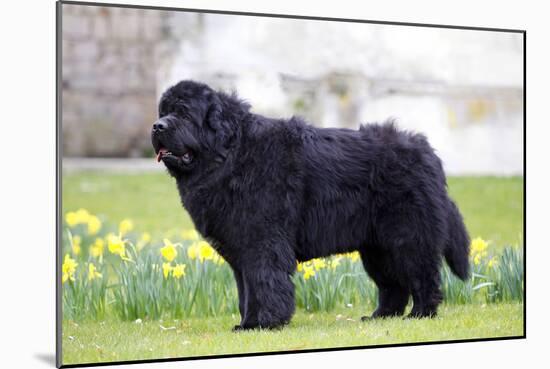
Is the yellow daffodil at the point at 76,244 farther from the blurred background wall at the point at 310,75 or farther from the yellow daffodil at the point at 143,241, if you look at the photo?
the blurred background wall at the point at 310,75

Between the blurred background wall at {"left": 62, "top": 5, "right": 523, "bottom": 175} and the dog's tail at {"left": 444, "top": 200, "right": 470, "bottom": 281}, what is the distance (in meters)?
0.63

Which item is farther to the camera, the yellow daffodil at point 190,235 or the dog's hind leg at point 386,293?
Answer: the yellow daffodil at point 190,235

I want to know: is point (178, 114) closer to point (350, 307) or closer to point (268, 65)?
point (268, 65)

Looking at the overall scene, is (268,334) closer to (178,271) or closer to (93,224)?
(178,271)

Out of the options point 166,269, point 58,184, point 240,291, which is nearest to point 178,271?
point 166,269

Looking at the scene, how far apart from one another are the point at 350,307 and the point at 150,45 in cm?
236

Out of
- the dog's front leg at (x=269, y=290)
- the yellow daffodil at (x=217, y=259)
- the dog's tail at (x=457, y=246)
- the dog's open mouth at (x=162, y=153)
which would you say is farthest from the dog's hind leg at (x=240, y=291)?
the dog's tail at (x=457, y=246)

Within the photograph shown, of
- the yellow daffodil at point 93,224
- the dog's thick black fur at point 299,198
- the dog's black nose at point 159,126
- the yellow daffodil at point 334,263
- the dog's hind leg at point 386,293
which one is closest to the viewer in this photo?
the dog's black nose at point 159,126

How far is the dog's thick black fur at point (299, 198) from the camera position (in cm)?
531

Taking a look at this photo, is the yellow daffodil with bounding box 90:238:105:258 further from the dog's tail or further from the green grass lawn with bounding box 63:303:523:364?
the dog's tail

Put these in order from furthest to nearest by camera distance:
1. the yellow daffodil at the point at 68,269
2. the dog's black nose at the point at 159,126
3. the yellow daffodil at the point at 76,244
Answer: the yellow daffodil at the point at 76,244 → the yellow daffodil at the point at 68,269 → the dog's black nose at the point at 159,126

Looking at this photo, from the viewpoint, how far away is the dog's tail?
5984 mm

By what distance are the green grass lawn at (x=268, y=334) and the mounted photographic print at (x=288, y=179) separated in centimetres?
1

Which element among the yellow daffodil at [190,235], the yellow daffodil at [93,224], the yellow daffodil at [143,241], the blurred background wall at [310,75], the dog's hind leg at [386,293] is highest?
the blurred background wall at [310,75]
